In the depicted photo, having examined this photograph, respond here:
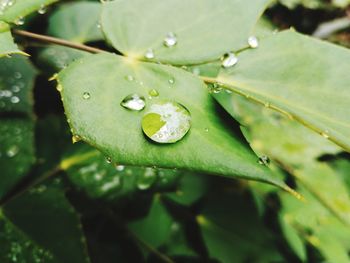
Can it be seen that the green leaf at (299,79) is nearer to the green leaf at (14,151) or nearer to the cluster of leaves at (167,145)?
the cluster of leaves at (167,145)

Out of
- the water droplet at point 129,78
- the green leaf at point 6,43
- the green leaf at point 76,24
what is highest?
the green leaf at point 6,43

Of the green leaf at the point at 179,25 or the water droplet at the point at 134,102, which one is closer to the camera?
the water droplet at the point at 134,102

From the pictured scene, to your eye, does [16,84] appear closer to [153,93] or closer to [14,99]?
[14,99]

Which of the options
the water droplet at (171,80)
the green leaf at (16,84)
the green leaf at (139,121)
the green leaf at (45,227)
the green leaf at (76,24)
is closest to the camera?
the green leaf at (139,121)

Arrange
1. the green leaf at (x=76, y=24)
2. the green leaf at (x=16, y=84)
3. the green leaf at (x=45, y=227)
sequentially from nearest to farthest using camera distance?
the green leaf at (x=45, y=227), the green leaf at (x=16, y=84), the green leaf at (x=76, y=24)

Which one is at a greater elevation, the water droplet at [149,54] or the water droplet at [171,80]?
the water droplet at [171,80]

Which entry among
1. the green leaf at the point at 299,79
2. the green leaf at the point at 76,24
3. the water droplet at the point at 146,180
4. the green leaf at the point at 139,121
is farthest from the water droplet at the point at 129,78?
the green leaf at the point at 76,24

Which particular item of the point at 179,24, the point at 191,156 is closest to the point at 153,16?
the point at 179,24

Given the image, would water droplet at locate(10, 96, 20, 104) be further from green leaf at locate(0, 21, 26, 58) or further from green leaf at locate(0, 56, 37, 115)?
green leaf at locate(0, 21, 26, 58)

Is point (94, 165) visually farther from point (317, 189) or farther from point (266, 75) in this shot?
point (317, 189)
